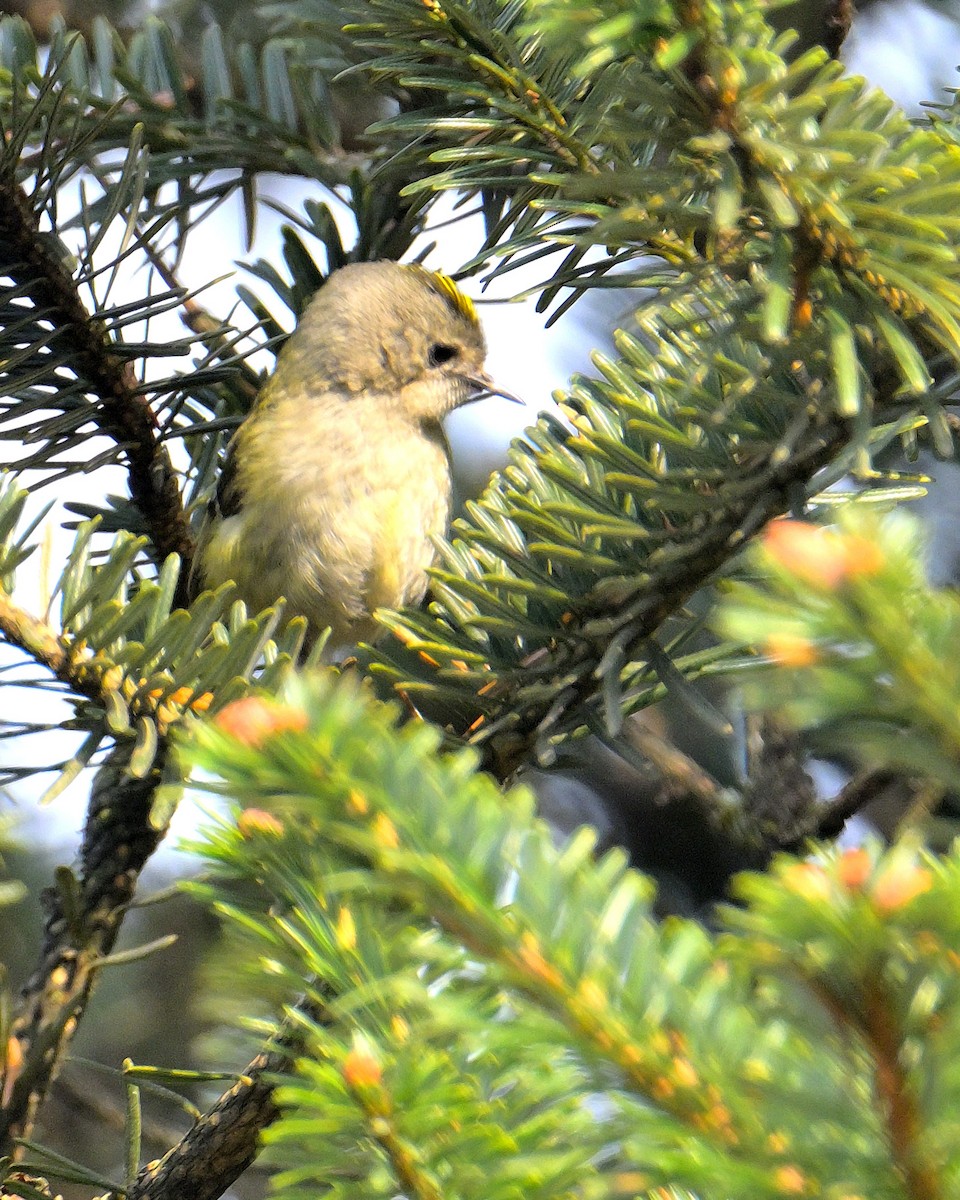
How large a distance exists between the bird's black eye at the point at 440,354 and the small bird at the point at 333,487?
0.63 ft

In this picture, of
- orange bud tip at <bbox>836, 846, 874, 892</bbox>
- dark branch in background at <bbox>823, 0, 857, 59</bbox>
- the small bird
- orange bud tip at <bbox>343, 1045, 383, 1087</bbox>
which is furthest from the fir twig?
the small bird

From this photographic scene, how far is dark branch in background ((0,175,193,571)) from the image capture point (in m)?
1.27

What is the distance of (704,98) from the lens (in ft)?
2.43

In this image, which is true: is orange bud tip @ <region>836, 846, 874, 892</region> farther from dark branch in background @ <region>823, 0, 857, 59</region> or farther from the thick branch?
dark branch in background @ <region>823, 0, 857, 59</region>

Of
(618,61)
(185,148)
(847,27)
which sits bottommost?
(618,61)

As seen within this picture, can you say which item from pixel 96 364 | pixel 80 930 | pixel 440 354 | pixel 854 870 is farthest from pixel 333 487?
pixel 854 870

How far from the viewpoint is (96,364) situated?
136 cm

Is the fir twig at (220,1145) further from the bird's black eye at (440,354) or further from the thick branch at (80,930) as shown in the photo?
the bird's black eye at (440,354)

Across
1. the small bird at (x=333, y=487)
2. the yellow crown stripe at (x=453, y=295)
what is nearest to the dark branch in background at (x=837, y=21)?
the small bird at (x=333, y=487)

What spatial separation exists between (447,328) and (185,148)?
1.22 meters

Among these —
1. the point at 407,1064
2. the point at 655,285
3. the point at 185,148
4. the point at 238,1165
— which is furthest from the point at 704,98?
the point at 185,148

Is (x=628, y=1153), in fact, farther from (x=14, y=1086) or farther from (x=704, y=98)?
(x=14, y=1086)

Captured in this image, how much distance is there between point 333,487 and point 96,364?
3.21 ft

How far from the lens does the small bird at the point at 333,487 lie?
7.40ft
